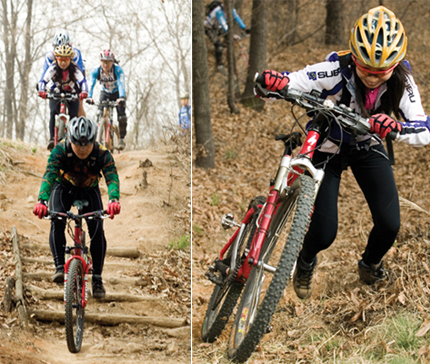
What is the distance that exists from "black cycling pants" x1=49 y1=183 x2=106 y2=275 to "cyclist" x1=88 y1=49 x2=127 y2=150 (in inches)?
29.3

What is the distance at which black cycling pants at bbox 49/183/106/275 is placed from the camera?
337cm

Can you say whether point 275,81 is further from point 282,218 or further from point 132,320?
point 132,320

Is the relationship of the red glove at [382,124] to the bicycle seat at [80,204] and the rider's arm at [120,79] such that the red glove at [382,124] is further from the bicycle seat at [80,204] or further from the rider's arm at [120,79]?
the bicycle seat at [80,204]

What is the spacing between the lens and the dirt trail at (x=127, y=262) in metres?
3.04

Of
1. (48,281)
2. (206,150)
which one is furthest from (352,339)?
(206,150)

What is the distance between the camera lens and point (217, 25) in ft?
31.1

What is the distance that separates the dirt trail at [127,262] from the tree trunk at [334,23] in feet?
31.3

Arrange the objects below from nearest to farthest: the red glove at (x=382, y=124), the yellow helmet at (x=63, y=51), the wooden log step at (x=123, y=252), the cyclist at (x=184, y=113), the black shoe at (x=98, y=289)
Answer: the red glove at (x=382, y=124) < the yellow helmet at (x=63, y=51) < the black shoe at (x=98, y=289) < the wooden log step at (x=123, y=252) < the cyclist at (x=184, y=113)

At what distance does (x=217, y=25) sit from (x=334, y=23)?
14.0 feet

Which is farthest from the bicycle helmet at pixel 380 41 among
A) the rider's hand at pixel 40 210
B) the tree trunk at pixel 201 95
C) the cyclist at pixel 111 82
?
the tree trunk at pixel 201 95

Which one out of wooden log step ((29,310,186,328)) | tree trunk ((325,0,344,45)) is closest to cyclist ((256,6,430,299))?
wooden log step ((29,310,186,328))

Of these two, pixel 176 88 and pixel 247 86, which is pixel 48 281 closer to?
pixel 176 88

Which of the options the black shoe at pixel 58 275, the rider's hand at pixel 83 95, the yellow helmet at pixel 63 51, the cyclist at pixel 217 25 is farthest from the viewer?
the cyclist at pixel 217 25

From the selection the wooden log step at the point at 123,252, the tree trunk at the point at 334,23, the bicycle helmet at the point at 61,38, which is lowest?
the wooden log step at the point at 123,252
